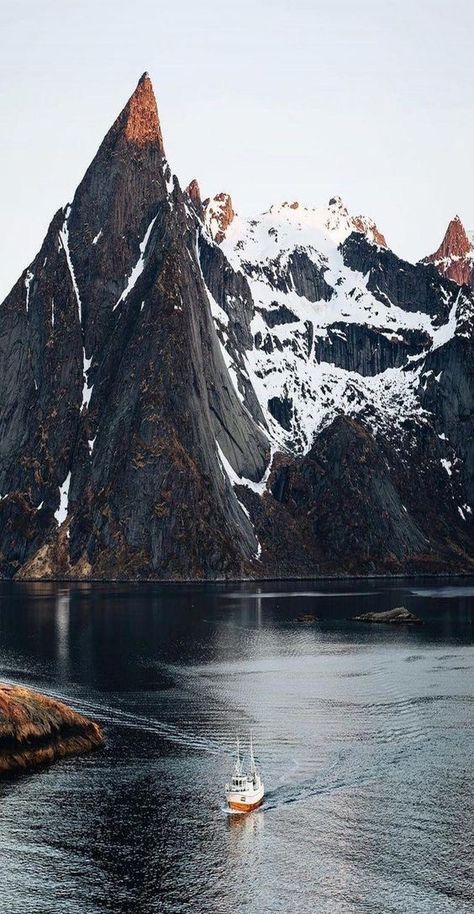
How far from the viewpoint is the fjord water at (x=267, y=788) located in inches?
1736

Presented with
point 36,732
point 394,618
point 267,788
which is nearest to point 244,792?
point 267,788

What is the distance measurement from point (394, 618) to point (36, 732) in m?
102

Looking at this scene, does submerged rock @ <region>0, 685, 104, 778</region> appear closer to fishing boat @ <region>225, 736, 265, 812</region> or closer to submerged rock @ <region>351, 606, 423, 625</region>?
fishing boat @ <region>225, 736, 265, 812</region>

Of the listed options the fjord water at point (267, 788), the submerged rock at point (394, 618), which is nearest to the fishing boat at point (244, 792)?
the fjord water at point (267, 788)

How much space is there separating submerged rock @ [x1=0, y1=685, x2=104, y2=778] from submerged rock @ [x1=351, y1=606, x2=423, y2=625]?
94.9 metres

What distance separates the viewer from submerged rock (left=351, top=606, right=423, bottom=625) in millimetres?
158625

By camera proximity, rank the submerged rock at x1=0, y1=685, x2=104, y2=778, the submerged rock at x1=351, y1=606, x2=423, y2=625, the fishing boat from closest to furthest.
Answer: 1. the fishing boat
2. the submerged rock at x1=0, y1=685, x2=104, y2=778
3. the submerged rock at x1=351, y1=606, x2=423, y2=625

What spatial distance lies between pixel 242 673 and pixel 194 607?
75.7 m

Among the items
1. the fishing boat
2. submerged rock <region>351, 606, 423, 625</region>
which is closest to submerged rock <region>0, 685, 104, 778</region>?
the fishing boat

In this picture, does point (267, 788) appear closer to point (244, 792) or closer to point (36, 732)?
A: point (244, 792)

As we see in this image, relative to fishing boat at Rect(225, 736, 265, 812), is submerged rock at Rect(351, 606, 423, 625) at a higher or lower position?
higher

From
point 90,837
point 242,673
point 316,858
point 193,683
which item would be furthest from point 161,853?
point 242,673

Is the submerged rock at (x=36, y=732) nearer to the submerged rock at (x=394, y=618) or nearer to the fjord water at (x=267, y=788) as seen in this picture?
the fjord water at (x=267, y=788)

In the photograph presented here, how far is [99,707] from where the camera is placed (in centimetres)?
8194
